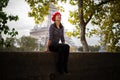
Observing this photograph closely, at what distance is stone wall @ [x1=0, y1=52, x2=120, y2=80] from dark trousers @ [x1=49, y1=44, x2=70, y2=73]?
0.17 meters

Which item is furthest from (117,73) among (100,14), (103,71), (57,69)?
(100,14)

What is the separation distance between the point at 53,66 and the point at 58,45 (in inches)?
23.7

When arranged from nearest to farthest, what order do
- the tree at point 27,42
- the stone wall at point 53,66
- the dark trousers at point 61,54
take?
the stone wall at point 53,66, the dark trousers at point 61,54, the tree at point 27,42

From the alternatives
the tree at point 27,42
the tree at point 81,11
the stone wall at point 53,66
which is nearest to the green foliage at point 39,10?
the tree at point 81,11

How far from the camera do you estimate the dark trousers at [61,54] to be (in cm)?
655

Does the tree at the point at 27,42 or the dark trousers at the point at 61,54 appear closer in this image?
the dark trousers at the point at 61,54

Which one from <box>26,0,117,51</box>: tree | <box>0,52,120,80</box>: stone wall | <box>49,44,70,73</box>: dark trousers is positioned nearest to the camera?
<box>0,52,120,80</box>: stone wall

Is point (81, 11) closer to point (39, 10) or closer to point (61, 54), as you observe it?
point (39, 10)

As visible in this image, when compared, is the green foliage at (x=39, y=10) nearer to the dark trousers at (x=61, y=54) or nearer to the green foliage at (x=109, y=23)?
the green foliage at (x=109, y=23)

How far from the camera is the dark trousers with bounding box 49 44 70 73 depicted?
21.5 ft

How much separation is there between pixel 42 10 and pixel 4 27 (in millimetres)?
9741

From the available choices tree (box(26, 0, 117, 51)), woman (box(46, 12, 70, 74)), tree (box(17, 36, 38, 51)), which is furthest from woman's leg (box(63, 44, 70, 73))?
tree (box(17, 36, 38, 51))

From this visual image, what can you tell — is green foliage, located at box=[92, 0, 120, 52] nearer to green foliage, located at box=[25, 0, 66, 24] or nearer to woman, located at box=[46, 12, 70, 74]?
green foliage, located at box=[25, 0, 66, 24]

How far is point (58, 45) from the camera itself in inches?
259
